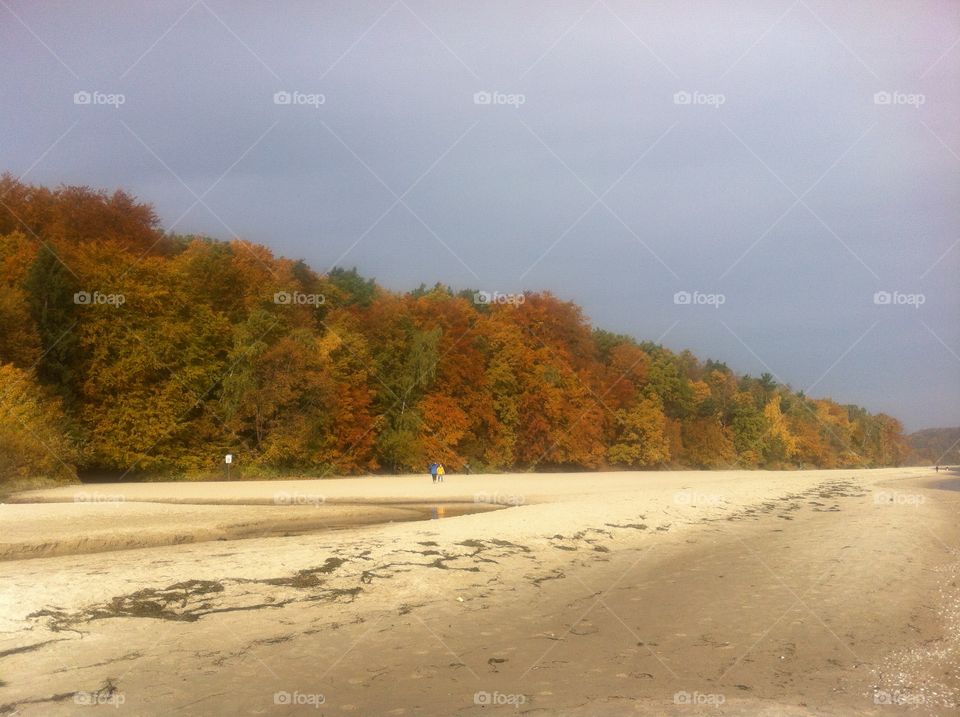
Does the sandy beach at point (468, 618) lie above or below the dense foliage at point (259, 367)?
below

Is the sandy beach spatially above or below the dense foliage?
A: below

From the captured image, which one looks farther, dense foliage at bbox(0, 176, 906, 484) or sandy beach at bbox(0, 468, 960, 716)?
dense foliage at bbox(0, 176, 906, 484)

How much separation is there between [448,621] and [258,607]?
2.77 meters

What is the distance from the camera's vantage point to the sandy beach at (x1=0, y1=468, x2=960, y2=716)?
7828 millimetres

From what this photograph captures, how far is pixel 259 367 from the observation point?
4594 centimetres

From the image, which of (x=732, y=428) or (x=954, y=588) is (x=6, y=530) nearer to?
(x=954, y=588)

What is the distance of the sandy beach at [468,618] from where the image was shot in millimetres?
7828

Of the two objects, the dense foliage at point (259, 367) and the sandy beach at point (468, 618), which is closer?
the sandy beach at point (468, 618)

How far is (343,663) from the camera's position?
349 inches

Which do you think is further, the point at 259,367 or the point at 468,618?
the point at 259,367

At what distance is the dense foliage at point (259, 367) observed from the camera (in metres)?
40.4

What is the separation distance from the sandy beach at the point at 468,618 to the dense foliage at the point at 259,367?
20.5 meters

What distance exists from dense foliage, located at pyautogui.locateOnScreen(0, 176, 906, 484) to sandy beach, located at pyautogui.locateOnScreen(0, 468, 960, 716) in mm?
20526

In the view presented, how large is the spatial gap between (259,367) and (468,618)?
37.3 m
